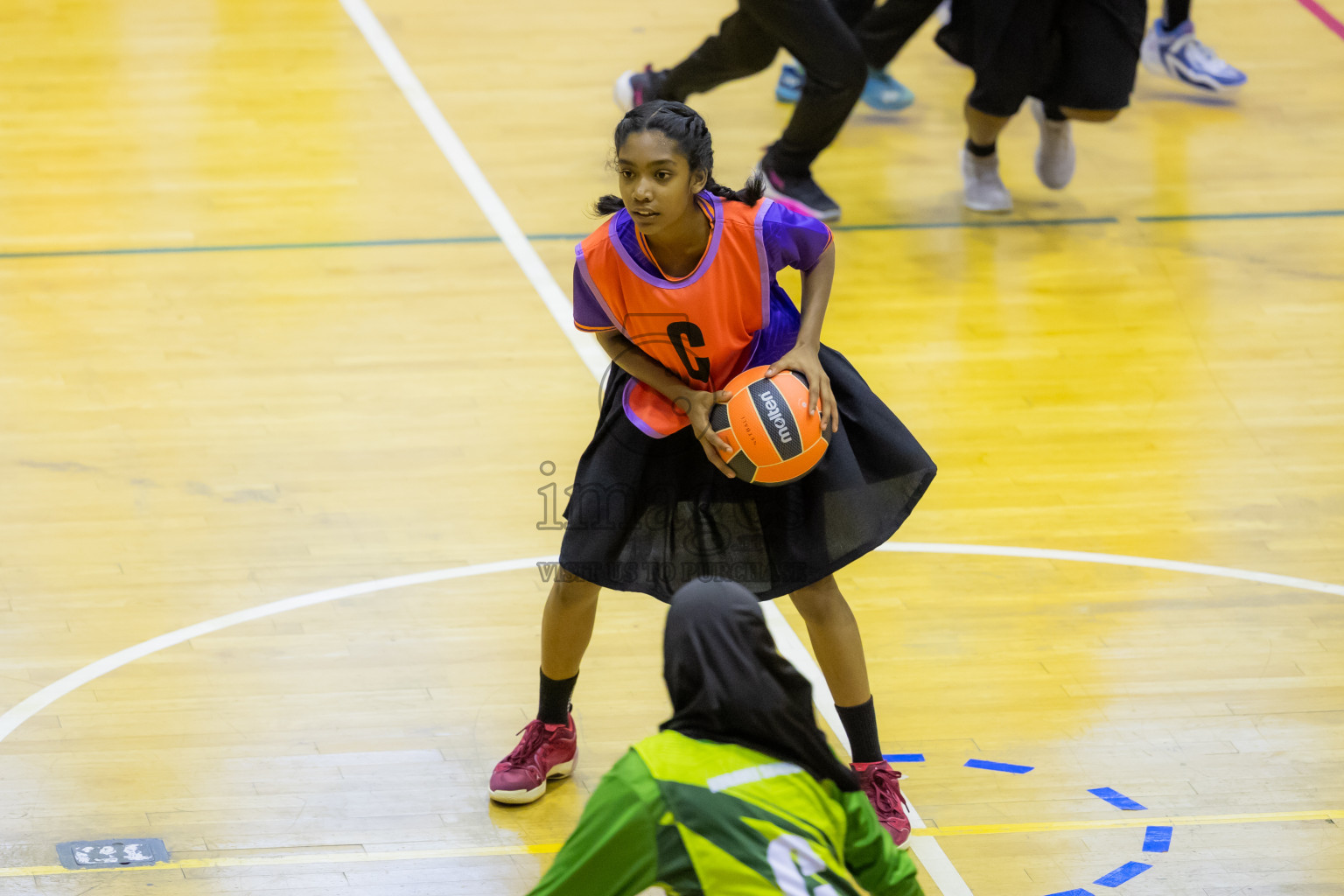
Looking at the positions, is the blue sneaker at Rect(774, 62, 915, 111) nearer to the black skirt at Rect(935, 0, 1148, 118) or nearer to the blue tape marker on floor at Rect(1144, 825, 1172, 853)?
the black skirt at Rect(935, 0, 1148, 118)

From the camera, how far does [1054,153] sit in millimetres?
5551

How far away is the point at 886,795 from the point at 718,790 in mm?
1061

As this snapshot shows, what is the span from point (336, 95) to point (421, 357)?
2206 millimetres

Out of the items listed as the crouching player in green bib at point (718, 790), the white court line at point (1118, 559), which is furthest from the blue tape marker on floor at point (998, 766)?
the crouching player in green bib at point (718, 790)

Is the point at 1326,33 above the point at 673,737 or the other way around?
the other way around

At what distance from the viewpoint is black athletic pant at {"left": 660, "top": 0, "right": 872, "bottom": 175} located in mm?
5113

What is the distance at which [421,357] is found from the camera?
4645mm

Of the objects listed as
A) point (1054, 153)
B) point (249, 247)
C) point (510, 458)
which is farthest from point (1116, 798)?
point (249, 247)

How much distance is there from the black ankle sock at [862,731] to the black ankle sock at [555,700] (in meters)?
0.54

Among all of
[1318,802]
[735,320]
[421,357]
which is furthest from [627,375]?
[421,357]

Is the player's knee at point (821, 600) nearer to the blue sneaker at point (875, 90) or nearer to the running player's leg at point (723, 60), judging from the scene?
the running player's leg at point (723, 60)

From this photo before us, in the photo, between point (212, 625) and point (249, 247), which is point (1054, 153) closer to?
point (249, 247)

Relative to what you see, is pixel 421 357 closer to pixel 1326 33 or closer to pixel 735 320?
pixel 735 320

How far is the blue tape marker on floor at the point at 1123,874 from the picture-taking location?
9.03 ft
